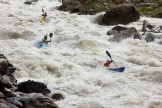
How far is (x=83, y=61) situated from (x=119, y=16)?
743 centimetres

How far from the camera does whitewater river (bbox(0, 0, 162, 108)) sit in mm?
11094

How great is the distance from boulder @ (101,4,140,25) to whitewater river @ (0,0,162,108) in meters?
0.49

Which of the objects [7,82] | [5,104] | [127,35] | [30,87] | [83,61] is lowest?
[83,61]

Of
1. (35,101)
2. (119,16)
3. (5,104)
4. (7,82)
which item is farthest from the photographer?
(119,16)

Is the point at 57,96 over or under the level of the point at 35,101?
under

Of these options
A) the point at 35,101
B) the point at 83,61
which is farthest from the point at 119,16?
the point at 35,101

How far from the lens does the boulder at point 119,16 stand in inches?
836

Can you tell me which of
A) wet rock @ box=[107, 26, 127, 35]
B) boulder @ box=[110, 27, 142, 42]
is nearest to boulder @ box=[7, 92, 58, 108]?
boulder @ box=[110, 27, 142, 42]

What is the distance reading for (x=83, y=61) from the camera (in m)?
14.6

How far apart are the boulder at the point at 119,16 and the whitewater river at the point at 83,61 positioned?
49 centimetres

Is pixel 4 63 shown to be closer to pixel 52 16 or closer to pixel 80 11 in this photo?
pixel 52 16

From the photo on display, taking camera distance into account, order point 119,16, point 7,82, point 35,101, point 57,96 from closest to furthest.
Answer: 1. point 35,101
2. point 7,82
3. point 57,96
4. point 119,16

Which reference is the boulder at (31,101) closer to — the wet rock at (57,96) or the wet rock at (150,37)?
the wet rock at (57,96)

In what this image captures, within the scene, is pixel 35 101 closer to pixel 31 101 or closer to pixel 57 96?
pixel 31 101
